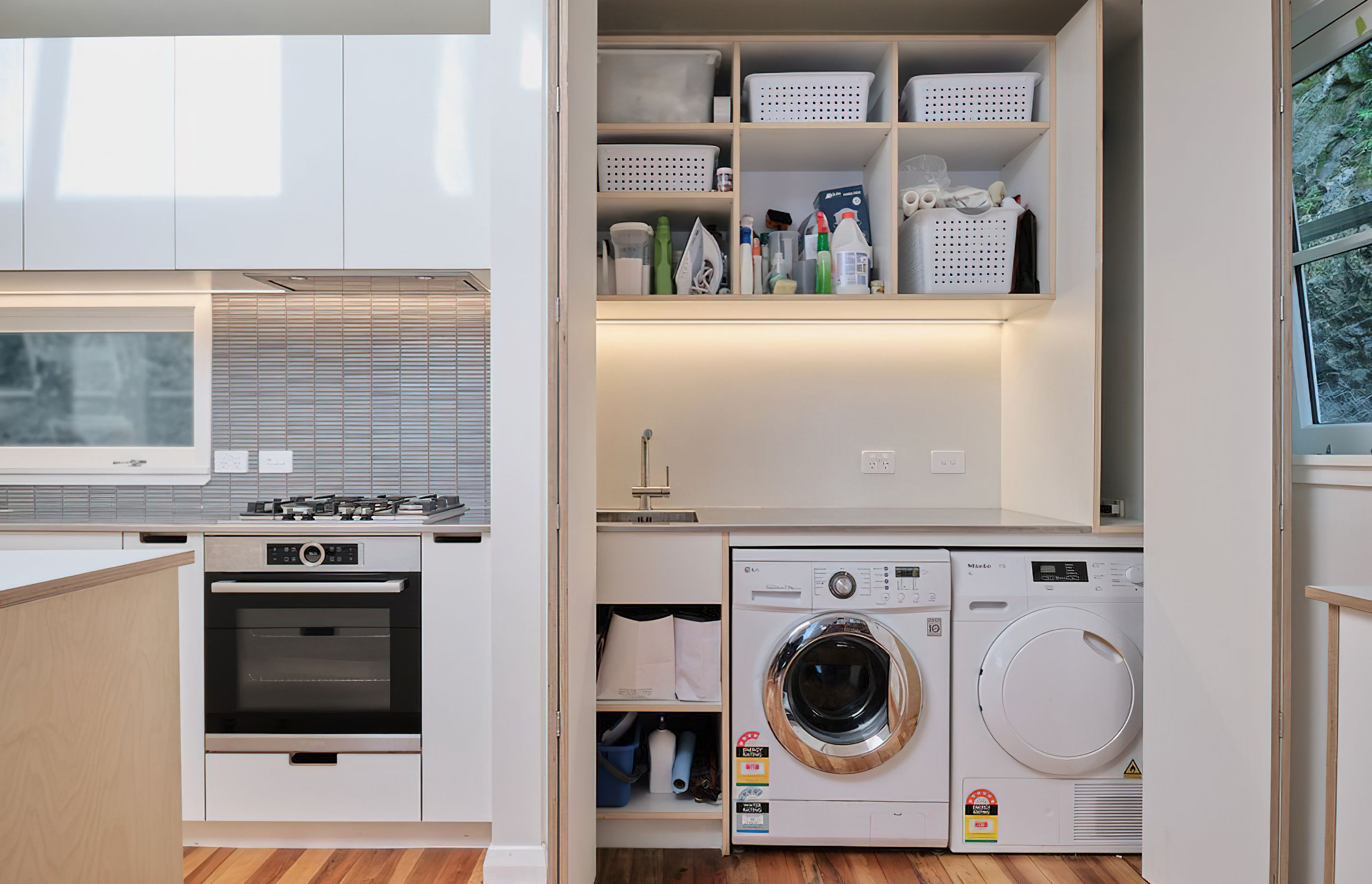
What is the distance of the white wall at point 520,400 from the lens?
201cm

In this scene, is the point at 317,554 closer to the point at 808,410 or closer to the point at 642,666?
the point at 642,666

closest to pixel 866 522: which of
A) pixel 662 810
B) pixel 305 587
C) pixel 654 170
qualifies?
pixel 662 810

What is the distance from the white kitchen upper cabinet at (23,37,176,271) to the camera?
2.26 metres

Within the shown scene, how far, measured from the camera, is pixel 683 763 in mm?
2225

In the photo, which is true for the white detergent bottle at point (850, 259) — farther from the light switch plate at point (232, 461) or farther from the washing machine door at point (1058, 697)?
the light switch plate at point (232, 461)

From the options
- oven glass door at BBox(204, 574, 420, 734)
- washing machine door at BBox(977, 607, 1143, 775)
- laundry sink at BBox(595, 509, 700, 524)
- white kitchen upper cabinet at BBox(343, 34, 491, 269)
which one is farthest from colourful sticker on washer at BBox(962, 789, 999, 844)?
white kitchen upper cabinet at BBox(343, 34, 491, 269)

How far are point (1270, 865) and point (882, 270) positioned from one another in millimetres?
1766

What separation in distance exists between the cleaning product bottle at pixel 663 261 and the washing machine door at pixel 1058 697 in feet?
4.69

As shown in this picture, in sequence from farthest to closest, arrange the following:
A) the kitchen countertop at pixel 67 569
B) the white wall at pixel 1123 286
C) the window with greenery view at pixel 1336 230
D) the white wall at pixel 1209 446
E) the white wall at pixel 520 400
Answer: the white wall at pixel 1123 286 → the white wall at pixel 520 400 → the white wall at pixel 1209 446 → the window with greenery view at pixel 1336 230 → the kitchen countertop at pixel 67 569

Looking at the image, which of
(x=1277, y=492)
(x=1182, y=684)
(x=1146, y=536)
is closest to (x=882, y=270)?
(x=1146, y=536)

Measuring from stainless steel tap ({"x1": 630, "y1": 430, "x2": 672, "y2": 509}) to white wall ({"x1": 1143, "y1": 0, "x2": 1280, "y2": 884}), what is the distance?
4.84ft

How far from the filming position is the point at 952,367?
2816mm

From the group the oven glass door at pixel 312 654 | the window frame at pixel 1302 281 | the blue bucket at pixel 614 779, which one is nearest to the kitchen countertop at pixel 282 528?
the oven glass door at pixel 312 654

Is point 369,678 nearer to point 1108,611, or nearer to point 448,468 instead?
point 448,468
